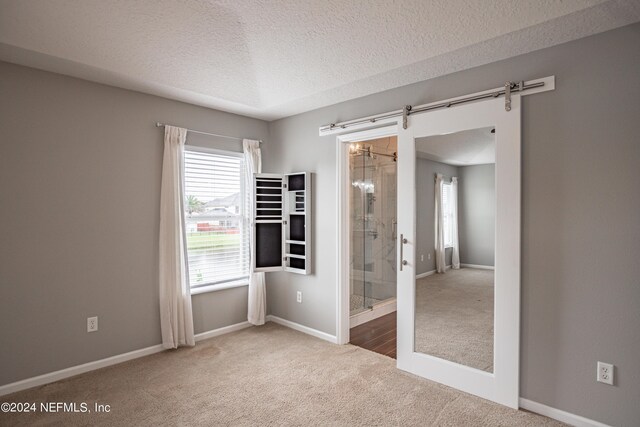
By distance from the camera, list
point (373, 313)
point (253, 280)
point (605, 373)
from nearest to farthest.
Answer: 1. point (605, 373)
2. point (253, 280)
3. point (373, 313)

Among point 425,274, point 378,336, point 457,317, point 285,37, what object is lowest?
point 378,336

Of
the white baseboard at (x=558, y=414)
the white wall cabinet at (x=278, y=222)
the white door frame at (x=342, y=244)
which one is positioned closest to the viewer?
the white baseboard at (x=558, y=414)

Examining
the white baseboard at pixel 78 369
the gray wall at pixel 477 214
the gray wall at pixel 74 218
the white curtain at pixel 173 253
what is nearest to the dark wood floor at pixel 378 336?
the gray wall at pixel 477 214

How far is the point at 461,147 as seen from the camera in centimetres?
283

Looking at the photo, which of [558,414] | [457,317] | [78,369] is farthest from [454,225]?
[78,369]

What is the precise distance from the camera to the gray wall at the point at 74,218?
2670 millimetres

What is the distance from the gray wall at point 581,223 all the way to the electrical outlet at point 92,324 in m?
3.45

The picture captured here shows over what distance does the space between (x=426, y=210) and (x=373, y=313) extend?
1.95m

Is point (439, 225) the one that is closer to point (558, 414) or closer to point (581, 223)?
point (581, 223)

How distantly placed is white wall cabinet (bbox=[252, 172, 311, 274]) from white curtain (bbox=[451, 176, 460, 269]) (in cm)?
163

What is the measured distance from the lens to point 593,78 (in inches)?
86.4

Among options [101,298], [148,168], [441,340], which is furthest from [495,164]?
[101,298]

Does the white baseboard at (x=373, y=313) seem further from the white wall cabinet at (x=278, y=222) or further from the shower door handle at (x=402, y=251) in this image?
the shower door handle at (x=402, y=251)

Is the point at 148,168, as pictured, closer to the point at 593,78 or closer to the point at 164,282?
the point at 164,282
